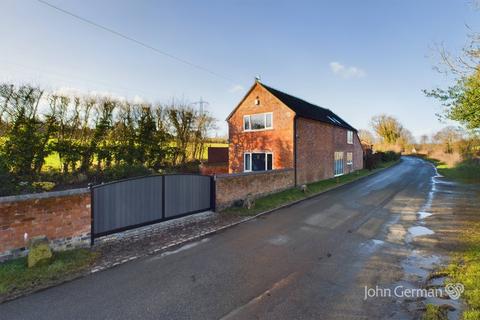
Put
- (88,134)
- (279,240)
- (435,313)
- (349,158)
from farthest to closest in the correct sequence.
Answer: (349,158) < (88,134) < (279,240) < (435,313)

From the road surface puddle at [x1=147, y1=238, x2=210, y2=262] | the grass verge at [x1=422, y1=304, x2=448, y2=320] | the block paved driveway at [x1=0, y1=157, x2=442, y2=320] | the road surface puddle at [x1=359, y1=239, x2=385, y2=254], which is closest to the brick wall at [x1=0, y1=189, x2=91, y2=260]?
the block paved driveway at [x1=0, y1=157, x2=442, y2=320]

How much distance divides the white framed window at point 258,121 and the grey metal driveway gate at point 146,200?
994cm

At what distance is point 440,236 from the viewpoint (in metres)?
8.02

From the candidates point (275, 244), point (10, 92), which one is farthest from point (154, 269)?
point (10, 92)

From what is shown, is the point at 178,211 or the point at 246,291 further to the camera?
the point at 178,211

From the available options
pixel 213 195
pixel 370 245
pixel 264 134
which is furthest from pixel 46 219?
pixel 264 134

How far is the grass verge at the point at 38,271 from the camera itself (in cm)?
495

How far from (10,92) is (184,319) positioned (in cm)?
1767

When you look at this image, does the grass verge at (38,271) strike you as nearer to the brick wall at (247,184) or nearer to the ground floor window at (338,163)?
the brick wall at (247,184)

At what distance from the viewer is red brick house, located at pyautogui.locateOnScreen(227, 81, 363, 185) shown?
18406mm

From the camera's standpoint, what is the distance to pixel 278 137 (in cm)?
1891

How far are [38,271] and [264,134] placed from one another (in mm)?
16142

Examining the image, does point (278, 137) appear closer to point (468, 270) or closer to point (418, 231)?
point (418, 231)

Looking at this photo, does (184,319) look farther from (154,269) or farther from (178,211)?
(178,211)
